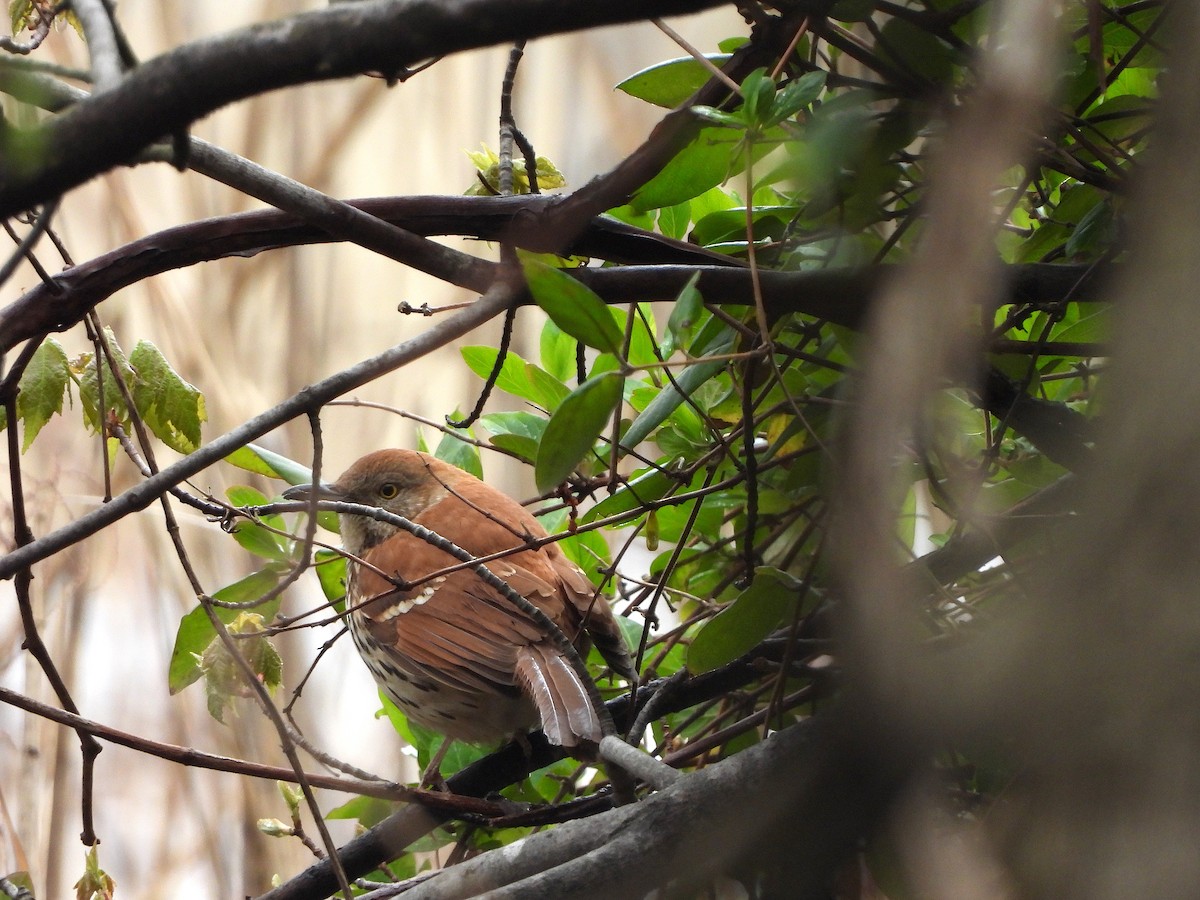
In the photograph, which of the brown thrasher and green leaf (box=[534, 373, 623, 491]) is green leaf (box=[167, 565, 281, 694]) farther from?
green leaf (box=[534, 373, 623, 491])

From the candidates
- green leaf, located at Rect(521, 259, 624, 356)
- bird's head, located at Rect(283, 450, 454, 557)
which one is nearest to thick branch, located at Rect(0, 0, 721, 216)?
green leaf, located at Rect(521, 259, 624, 356)

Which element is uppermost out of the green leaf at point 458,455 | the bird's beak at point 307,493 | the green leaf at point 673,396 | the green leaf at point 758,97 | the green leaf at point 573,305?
the bird's beak at point 307,493

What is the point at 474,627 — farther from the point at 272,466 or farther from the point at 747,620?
the point at 747,620

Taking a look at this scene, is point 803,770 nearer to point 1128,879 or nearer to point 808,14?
point 1128,879

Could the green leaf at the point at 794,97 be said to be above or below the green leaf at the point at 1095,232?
above

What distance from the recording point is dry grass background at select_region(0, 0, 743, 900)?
11.9 ft

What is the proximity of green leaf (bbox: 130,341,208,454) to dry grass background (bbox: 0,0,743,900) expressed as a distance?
2.35 m

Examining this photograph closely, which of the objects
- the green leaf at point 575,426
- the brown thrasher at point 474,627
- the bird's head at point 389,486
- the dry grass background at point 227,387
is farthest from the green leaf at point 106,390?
the dry grass background at point 227,387

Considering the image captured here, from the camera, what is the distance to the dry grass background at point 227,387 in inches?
143

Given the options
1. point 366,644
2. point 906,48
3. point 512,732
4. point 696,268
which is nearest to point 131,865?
point 366,644

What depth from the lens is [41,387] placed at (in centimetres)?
127

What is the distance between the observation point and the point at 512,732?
1.82 m

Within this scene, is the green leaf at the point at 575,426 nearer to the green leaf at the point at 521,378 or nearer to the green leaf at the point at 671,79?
the green leaf at the point at 671,79

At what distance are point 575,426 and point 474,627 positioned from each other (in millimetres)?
1006
